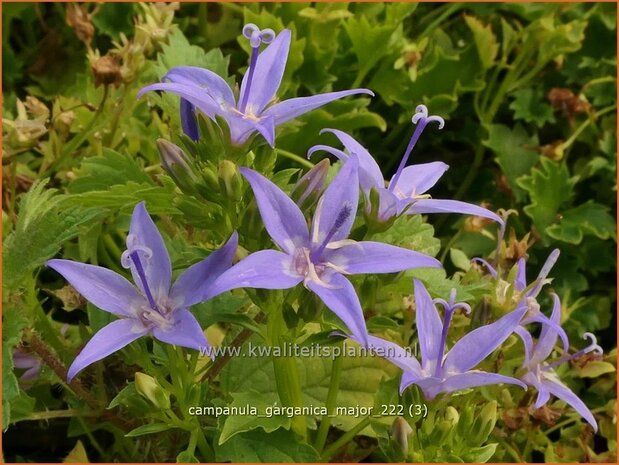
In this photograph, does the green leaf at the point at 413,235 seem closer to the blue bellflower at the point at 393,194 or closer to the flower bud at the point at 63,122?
the blue bellflower at the point at 393,194

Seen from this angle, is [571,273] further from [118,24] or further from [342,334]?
[118,24]

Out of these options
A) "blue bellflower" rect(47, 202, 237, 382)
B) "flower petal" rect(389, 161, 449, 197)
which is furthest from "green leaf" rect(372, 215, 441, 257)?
"blue bellflower" rect(47, 202, 237, 382)

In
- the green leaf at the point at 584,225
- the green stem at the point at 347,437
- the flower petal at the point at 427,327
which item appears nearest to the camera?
the flower petal at the point at 427,327

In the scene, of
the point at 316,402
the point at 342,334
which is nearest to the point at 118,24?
the point at 316,402

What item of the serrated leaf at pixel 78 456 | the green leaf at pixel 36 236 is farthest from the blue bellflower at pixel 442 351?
the serrated leaf at pixel 78 456

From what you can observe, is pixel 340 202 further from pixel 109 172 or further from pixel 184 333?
pixel 109 172

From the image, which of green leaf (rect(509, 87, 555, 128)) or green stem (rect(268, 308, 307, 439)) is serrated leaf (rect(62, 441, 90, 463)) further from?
green leaf (rect(509, 87, 555, 128))
